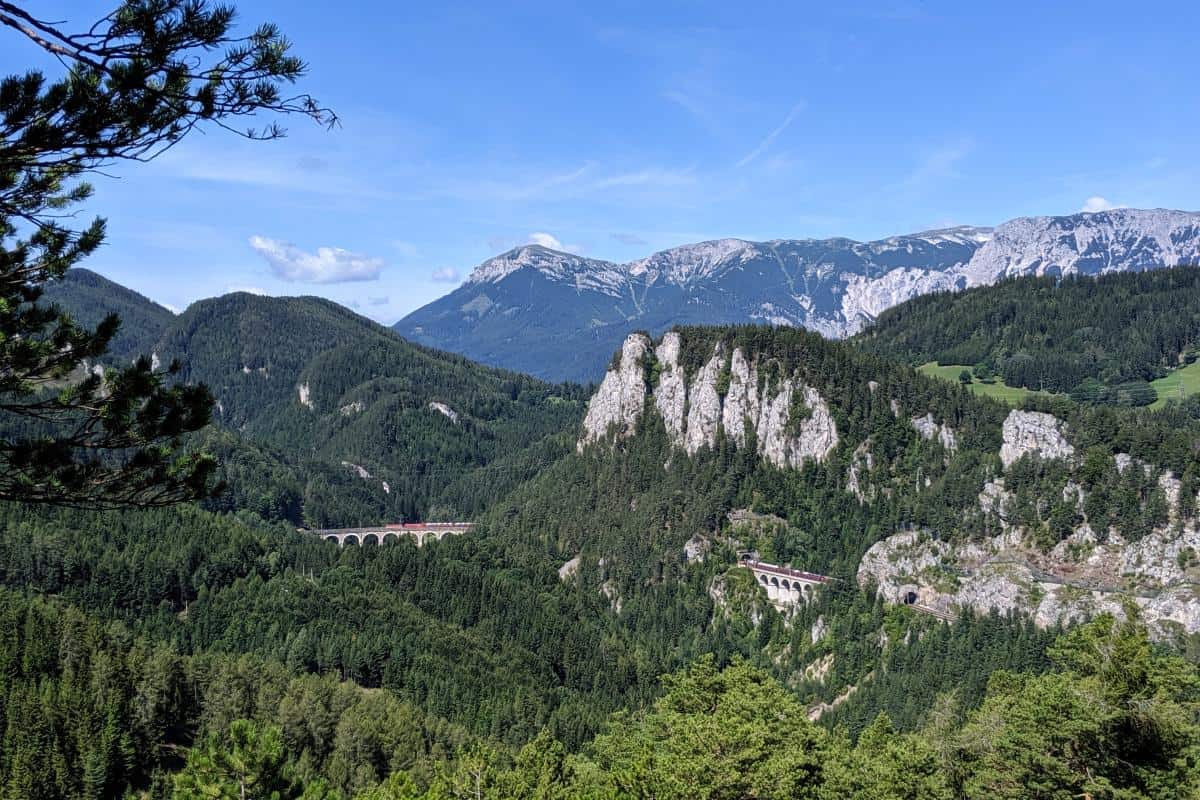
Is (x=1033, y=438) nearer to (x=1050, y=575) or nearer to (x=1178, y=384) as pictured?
(x=1050, y=575)

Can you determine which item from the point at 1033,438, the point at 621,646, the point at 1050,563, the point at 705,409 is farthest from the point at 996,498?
the point at 705,409

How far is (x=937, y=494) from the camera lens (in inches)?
5118

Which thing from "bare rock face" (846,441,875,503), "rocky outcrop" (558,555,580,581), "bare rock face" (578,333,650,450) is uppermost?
"bare rock face" (578,333,650,450)

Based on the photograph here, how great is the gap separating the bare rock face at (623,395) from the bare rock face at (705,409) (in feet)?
44.0

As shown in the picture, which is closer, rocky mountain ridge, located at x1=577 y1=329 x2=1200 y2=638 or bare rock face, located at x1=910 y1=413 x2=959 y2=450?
rocky mountain ridge, located at x1=577 y1=329 x2=1200 y2=638

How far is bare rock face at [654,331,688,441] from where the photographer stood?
575ft

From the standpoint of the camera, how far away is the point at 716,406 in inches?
6644

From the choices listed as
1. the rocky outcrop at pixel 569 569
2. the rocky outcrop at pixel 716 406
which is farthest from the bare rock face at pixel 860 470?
the rocky outcrop at pixel 569 569

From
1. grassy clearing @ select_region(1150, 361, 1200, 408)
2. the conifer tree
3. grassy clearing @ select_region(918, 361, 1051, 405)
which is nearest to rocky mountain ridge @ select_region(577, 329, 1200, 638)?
grassy clearing @ select_region(918, 361, 1051, 405)

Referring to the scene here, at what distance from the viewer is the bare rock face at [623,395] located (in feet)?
598

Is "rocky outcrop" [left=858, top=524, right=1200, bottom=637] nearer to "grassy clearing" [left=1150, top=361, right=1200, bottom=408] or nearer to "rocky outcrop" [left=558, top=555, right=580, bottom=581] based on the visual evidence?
"rocky outcrop" [left=558, top=555, right=580, bottom=581]

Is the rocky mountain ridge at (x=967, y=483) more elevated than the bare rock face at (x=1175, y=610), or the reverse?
the rocky mountain ridge at (x=967, y=483)

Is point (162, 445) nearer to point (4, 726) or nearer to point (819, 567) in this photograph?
point (4, 726)

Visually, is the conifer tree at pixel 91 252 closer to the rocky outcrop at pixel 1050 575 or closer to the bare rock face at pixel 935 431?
the rocky outcrop at pixel 1050 575
